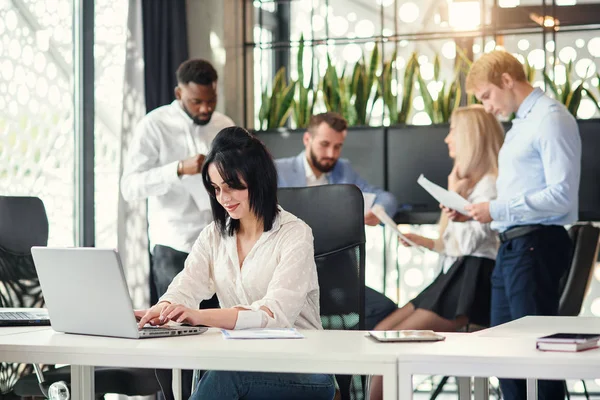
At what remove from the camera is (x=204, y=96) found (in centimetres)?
386

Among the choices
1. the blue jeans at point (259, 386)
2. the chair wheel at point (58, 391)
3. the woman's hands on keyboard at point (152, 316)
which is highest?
the woman's hands on keyboard at point (152, 316)

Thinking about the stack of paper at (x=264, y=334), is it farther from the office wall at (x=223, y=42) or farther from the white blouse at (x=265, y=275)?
the office wall at (x=223, y=42)

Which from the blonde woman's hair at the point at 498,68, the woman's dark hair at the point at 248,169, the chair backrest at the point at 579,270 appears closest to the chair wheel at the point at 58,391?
the woman's dark hair at the point at 248,169

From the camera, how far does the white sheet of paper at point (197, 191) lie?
381 centimetres

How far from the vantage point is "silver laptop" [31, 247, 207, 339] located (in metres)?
1.89

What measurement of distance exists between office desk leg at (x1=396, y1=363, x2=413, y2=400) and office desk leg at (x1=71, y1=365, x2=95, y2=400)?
2.38 feet

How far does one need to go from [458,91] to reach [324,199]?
2.97 m

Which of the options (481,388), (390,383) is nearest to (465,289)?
(481,388)

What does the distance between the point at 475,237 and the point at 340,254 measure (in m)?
1.31

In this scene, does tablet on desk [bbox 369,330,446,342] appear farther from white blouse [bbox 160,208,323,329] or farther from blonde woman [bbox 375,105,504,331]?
blonde woman [bbox 375,105,504,331]

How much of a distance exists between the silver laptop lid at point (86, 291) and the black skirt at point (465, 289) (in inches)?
77.0

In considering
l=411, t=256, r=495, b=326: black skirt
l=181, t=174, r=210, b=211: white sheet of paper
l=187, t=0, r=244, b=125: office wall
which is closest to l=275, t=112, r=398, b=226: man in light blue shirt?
l=181, t=174, r=210, b=211: white sheet of paper

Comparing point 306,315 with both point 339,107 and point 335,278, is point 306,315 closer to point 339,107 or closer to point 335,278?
point 335,278

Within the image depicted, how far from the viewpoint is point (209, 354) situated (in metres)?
1.76
